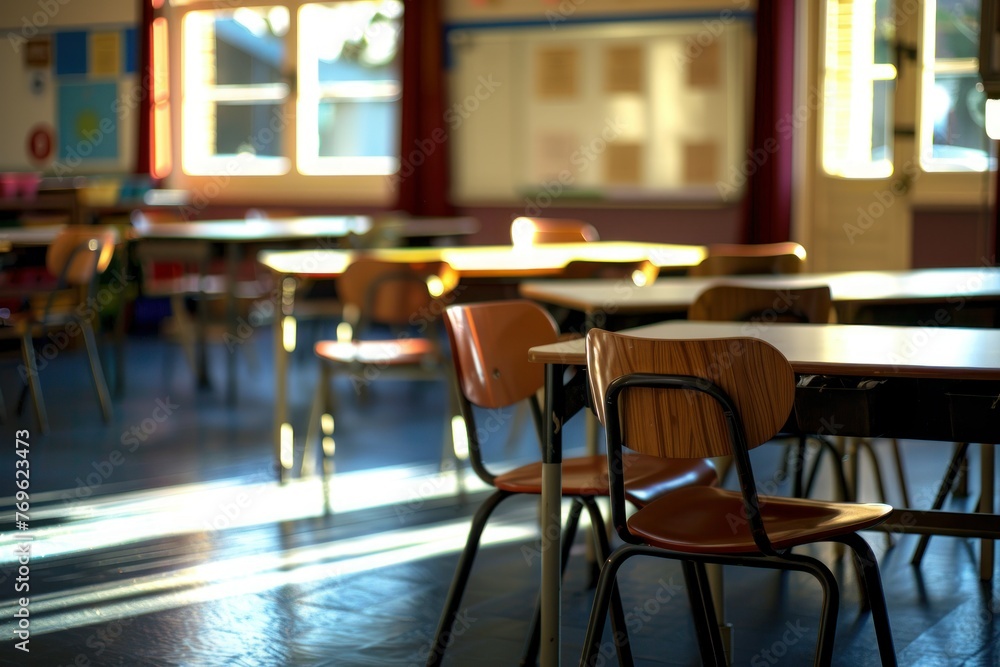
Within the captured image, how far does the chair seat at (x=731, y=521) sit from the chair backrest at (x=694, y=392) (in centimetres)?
15

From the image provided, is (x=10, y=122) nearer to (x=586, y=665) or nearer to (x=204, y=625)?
(x=204, y=625)

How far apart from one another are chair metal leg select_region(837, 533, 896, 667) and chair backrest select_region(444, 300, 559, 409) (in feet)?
2.36

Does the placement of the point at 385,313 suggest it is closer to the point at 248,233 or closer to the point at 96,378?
the point at 96,378

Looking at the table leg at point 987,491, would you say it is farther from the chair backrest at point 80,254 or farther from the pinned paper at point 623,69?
the pinned paper at point 623,69

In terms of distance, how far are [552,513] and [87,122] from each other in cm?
822

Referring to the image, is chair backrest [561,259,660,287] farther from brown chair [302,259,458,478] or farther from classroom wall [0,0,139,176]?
classroom wall [0,0,139,176]

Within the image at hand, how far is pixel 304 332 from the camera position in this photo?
7.96 meters

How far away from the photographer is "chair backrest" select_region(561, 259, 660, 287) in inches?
169

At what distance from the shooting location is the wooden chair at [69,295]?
16.5 feet

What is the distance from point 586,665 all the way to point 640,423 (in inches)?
15.7

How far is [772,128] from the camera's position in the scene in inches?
277

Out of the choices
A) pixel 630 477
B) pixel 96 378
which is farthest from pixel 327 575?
pixel 96 378

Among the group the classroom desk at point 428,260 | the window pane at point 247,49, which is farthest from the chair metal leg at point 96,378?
the window pane at point 247,49

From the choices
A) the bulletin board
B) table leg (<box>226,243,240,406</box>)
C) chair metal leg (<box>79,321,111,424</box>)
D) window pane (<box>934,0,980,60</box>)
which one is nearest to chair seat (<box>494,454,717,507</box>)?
chair metal leg (<box>79,321,111,424</box>)
